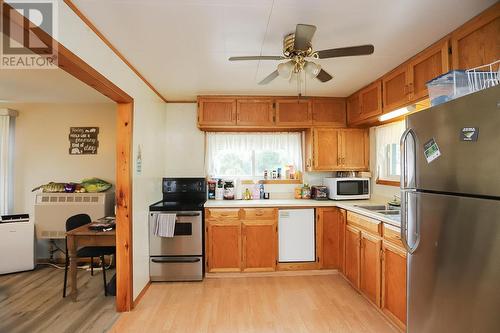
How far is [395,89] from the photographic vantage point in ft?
8.07

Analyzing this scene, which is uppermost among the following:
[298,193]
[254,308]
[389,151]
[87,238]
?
[389,151]

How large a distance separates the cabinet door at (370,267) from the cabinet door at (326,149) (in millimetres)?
1132

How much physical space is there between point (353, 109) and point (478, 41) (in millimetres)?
1679

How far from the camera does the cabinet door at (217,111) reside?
3.36 metres

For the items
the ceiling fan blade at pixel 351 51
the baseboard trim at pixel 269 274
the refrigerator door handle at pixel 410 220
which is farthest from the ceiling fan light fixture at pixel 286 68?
the baseboard trim at pixel 269 274

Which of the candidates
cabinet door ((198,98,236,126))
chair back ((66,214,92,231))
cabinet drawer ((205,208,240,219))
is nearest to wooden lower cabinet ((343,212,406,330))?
cabinet drawer ((205,208,240,219))

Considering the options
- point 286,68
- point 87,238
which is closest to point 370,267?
point 286,68

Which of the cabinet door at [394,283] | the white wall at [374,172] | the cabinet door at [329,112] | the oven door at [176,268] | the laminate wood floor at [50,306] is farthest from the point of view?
the cabinet door at [329,112]

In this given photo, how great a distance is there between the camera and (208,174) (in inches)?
147

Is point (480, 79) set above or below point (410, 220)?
above

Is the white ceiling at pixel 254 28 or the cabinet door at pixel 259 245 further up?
the white ceiling at pixel 254 28

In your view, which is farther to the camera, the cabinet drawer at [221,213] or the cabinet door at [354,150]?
the cabinet door at [354,150]

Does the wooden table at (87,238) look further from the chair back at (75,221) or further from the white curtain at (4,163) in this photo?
the white curtain at (4,163)

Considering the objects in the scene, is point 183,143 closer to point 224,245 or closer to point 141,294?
point 224,245
